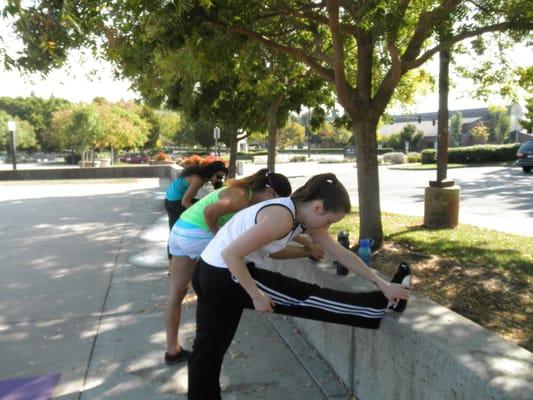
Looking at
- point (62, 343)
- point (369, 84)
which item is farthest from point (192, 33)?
point (62, 343)

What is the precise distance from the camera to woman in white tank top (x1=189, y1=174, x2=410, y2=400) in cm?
228

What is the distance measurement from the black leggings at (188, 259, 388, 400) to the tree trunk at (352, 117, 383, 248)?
3692mm

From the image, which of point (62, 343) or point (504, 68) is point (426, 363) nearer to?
point (62, 343)

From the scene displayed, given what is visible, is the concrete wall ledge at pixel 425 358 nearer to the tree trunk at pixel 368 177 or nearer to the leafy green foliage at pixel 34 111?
the tree trunk at pixel 368 177

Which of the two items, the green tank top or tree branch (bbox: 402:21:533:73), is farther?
tree branch (bbox: 402:21:533:73)

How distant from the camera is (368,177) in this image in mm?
6227

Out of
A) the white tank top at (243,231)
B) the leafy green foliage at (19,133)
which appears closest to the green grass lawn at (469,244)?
the white tank top at (243,231)

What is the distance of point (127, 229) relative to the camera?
966 centimetres

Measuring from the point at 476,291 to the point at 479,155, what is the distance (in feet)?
99.7

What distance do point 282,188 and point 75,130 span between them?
40.0 metres

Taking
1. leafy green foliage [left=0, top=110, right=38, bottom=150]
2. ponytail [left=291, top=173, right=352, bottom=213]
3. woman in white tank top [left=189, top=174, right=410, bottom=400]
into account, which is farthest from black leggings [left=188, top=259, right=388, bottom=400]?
leafy green foliage [left=0, top=110, right=38, bottom=150]

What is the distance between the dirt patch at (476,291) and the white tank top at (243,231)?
1.94 m

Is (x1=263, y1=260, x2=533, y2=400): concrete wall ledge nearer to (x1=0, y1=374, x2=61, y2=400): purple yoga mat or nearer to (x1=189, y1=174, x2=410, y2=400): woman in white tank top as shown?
(x1=189, y1=174, x2=410, y2=400): woman in white tank top

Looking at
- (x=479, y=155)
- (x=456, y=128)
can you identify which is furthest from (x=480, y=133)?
(x=479, y=155)
